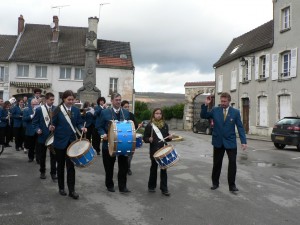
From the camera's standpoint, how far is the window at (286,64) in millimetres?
25406

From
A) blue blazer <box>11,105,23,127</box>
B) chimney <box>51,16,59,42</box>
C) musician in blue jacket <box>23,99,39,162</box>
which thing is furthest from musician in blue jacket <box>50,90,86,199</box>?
chimney <box>51,16,59,42</box>

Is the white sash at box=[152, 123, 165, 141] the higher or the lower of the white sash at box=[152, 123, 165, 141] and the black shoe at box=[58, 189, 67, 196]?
the higher

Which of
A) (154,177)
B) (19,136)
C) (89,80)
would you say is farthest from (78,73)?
(154,177)

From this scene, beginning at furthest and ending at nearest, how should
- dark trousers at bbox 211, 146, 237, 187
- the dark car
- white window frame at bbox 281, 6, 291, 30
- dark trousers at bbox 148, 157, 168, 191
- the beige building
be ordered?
white window frame at bbox 281, 6, 291, 30, the beige building, the dark car, dark trousers at bbox 211, 146, 237, 187, dark trousers at bbox 148, 157, 168, 191

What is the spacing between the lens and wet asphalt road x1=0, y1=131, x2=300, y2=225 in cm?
543

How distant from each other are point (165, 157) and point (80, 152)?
1459 millimetres

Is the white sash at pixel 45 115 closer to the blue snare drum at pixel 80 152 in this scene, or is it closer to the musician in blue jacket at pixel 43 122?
the musician in blue jacket at pixel 43 122

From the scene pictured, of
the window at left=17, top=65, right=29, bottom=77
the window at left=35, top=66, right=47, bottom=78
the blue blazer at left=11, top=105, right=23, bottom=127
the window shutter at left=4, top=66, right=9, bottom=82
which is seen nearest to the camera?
the blue blazer at left=11, top=105, right=23, bottom=127

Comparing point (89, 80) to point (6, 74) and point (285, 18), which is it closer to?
point (285, 18)

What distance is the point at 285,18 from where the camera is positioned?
2631cm

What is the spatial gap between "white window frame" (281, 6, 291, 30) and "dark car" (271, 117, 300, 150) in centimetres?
A: 1098

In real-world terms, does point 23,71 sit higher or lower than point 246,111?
higher

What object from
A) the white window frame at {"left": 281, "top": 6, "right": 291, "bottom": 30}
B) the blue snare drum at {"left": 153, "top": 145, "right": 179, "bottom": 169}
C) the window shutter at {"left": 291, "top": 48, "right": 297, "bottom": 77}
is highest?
the white window frame at {"left": 281, "top": 6, "right": 291, "bottom": 30}

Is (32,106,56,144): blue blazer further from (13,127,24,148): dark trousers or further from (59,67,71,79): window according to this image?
(59,67,71,79): window
